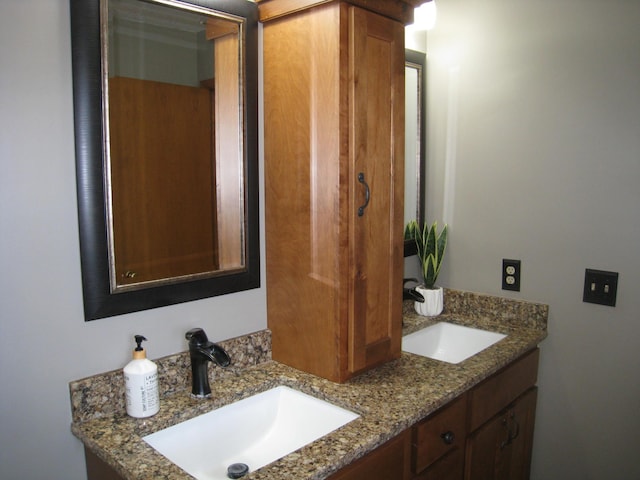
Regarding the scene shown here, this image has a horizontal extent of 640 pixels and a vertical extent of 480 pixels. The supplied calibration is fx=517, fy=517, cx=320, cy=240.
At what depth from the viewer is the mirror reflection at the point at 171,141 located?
4.09ft

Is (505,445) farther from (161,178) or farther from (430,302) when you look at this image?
(161,178)

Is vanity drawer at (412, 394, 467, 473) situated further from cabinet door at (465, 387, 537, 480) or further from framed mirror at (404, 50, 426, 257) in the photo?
framed mirror at (404, 50, 426, 257)

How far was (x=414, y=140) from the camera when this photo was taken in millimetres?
2195

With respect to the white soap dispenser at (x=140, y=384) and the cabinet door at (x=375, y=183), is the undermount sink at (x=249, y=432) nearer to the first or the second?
the white soap dispenser at (x=140, y=384)

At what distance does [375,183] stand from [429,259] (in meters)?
0.76

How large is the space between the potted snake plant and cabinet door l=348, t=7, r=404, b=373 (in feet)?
1.81

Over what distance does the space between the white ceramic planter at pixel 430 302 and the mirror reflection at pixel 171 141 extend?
91 centimetres

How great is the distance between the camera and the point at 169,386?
138cm

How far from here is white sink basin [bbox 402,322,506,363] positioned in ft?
6.43

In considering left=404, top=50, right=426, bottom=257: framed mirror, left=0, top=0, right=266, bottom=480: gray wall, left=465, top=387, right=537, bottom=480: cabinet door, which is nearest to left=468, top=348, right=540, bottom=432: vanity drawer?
left=465, top=387, right=537, bottom=480: cabinet door

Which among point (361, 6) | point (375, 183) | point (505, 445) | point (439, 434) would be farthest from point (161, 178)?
point (505, 445)

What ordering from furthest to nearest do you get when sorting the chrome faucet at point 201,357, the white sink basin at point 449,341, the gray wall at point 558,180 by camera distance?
1. the white sink basin at point 449,341
2. the gray wall at point 558,180
3. the chrome faucet at point 201,357

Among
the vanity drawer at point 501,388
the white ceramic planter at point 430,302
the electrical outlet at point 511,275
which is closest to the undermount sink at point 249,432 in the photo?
the vanity drawer at point 501,388

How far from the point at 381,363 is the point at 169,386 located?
0.63 m
